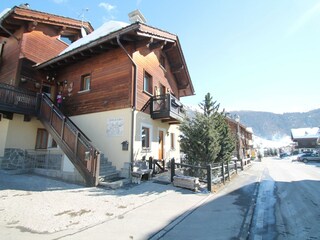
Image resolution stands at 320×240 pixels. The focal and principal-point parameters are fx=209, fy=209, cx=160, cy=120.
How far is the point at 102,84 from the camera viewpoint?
12789 mm

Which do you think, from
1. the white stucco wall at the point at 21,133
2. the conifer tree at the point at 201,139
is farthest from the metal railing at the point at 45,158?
the conifer tree at the point at 201,139

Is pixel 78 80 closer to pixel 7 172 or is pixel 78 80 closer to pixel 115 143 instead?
pixel 115 143

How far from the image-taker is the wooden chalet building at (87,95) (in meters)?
11.0

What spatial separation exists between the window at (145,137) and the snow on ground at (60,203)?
3248 millimetres

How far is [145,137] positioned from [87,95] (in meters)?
4.58

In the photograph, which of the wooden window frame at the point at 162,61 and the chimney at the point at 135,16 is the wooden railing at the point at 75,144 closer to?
the chimney at the point at 135,16

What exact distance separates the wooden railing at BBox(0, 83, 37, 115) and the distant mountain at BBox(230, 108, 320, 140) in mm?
162021

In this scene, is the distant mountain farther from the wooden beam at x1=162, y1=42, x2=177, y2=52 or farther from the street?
the street

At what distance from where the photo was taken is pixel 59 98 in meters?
14.7

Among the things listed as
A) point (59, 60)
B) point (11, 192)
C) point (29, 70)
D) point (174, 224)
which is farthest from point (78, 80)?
Result: point (174, 224)

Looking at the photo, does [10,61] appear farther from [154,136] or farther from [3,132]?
[154,136]

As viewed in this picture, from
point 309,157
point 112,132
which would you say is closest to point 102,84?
point 112,132

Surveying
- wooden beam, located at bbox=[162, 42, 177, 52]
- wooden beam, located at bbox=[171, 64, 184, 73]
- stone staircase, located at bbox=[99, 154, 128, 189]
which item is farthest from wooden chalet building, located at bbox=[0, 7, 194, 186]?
wooden beam, located at bbox=[171, 64, 184, 73]

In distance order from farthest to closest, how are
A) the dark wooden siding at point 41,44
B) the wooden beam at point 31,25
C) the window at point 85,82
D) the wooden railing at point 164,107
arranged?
the dark wooden siding at point 41,44 < the wooden beam at point 31,25 < the window at point 85,82 < the wooden railing at point 164,107
